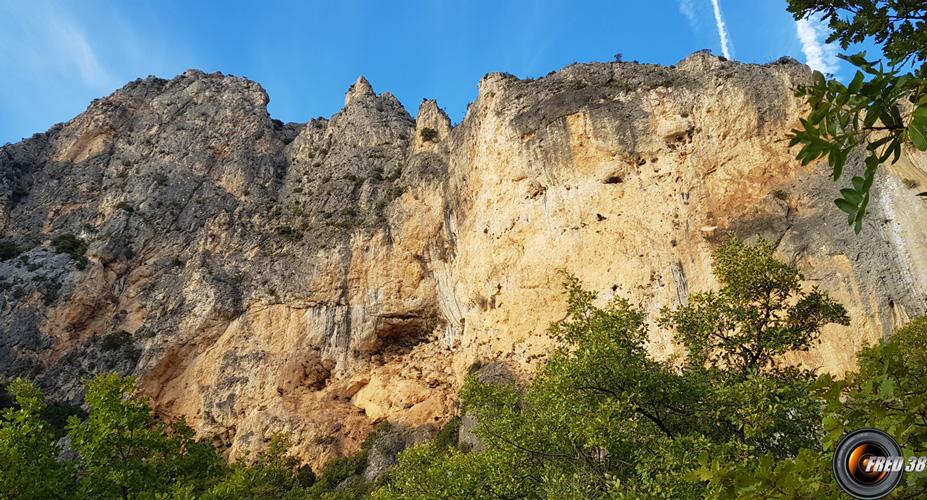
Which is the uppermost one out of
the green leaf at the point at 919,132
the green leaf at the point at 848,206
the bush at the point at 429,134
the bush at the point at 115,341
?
the bush at the point at 429,134

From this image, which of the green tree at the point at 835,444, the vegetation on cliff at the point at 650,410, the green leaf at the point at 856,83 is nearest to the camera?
the green leaf at the point at 856,83

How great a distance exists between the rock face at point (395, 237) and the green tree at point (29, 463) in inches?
732

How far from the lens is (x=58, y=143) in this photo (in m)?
48.9

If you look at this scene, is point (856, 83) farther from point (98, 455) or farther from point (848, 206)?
point (98, 455)

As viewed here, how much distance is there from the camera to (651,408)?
7859 millimetres

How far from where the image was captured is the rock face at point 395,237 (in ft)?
73.1

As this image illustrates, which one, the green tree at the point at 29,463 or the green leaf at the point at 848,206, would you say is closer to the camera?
the green leaf at the point at 848,206

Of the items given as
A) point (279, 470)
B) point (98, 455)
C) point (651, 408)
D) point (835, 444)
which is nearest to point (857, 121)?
point (835, 444)

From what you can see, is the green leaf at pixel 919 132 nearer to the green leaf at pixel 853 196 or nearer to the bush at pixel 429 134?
the green leaf at pixel 853 196

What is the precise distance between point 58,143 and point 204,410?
3410cm

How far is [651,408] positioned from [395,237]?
86.8ft

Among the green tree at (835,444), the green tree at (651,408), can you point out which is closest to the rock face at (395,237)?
the green tree at (651,408)

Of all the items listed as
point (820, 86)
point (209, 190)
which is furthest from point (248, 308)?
point (820, 86)

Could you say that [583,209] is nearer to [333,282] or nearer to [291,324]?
[333,282]
